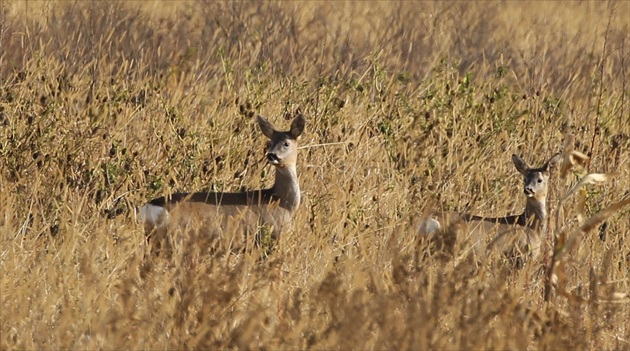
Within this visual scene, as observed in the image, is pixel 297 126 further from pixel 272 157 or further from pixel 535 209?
pixel 535 209

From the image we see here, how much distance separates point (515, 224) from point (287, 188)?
1.34 meters

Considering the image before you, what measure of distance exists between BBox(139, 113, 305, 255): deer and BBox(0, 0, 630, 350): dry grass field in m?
0.10

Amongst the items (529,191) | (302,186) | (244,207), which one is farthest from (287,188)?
(529,191)

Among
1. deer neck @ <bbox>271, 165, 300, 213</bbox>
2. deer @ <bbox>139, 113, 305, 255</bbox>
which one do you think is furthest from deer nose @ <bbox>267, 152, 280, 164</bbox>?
deer neck @ <bbox>271, 165, 300, 213</bbox>

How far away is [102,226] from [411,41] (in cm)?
570

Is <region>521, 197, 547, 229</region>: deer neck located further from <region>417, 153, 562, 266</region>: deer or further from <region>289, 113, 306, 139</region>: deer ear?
<region>289, 113, 306, 139</region>: deer ear

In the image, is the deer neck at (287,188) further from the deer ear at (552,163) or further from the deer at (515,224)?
the deer ear at (552,163)

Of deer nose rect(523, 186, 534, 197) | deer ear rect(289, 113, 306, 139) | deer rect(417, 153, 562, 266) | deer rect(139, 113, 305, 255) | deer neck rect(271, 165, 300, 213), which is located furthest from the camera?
deer ear rect(289, 113, 306, 139)

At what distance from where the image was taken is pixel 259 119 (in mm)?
7066

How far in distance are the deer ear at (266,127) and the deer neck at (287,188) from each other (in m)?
0.21

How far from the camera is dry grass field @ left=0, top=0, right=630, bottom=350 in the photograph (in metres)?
4.01

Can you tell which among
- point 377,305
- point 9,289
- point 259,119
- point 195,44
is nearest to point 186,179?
point 259,119

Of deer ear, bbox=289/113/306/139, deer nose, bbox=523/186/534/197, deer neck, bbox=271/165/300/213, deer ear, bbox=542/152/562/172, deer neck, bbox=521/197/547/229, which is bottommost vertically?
deer neck, bbox=521/197/547/229

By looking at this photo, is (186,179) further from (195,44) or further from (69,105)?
(195,44)
